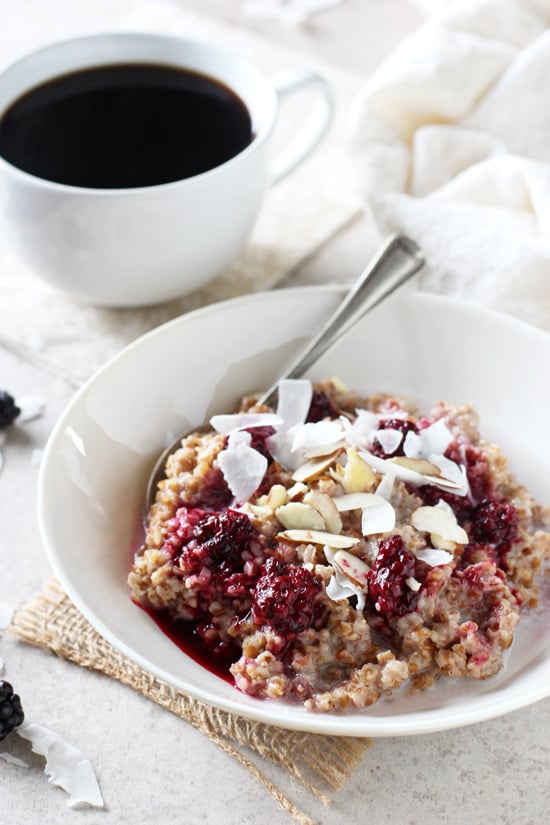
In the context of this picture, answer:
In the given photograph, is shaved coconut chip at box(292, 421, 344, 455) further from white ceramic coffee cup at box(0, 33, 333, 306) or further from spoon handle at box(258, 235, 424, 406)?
white ceramic coffee cup at box(0, 33, 333, 306)

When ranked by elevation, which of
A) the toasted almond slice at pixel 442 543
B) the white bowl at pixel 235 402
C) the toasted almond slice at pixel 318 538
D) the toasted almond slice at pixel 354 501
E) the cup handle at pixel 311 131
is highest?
the cup handle at pixel 311 131

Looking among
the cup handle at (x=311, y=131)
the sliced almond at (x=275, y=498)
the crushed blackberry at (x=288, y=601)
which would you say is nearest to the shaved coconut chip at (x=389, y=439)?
the sliced almond at (x=275, y=498)

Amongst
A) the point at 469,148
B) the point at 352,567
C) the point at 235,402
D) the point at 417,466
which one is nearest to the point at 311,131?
the point at 469,148

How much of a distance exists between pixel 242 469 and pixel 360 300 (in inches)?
20.7

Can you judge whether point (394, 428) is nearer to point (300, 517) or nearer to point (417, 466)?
point (417, 466)

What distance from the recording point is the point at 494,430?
192 centimetres

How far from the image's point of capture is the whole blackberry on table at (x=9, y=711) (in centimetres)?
149

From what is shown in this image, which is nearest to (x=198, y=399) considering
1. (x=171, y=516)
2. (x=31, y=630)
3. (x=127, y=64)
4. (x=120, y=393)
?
(x=120, y=393)

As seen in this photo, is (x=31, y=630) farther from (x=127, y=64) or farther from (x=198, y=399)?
(x=127, y=64)

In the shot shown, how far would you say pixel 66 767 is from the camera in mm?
1495

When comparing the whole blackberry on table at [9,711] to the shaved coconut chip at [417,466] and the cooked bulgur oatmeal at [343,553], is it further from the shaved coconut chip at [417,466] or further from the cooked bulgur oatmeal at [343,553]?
the shaved coconut chip at [417,466]

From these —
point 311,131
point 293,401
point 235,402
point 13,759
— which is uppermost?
point 311,131

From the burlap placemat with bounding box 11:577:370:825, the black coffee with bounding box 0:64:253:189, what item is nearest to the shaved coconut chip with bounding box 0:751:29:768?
the burlap placemat with bounding box 11:577:370:825

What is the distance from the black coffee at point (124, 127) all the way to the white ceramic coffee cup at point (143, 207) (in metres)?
0.03
